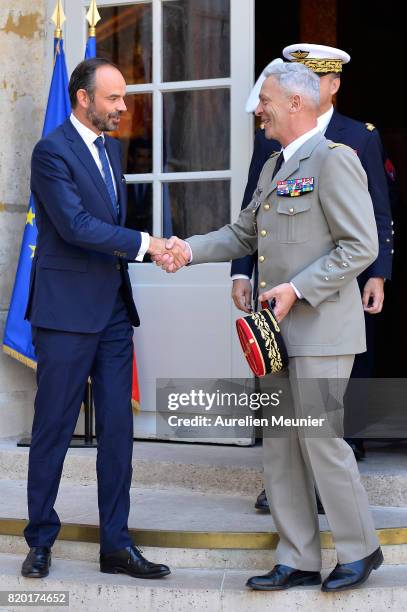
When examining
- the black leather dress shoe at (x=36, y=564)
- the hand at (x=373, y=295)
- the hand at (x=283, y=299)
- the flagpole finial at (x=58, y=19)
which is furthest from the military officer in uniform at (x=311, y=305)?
the flagpole finial at (x=58, y=19)

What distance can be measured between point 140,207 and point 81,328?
189 cm

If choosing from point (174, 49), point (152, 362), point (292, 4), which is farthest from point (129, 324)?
point (292, 4)

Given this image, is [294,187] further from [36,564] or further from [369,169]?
[36,564]

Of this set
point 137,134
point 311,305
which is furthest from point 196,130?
point 311,305

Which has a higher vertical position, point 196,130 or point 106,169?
point 196,130

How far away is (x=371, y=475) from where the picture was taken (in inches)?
190

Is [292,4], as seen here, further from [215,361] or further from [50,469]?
[50,469]

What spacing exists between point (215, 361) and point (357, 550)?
6.30 feet

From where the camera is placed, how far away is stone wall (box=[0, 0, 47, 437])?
5.83m

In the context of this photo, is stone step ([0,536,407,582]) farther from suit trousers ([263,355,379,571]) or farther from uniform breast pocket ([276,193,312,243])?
uniform breast pocket ([276,193,312,243])

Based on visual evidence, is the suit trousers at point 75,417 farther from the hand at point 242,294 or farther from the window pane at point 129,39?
the window pane at point 129,39

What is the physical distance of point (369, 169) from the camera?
181 inches

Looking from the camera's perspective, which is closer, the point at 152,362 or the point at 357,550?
the point at 357,550

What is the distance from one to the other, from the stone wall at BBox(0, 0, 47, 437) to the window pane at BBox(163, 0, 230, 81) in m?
0.67
